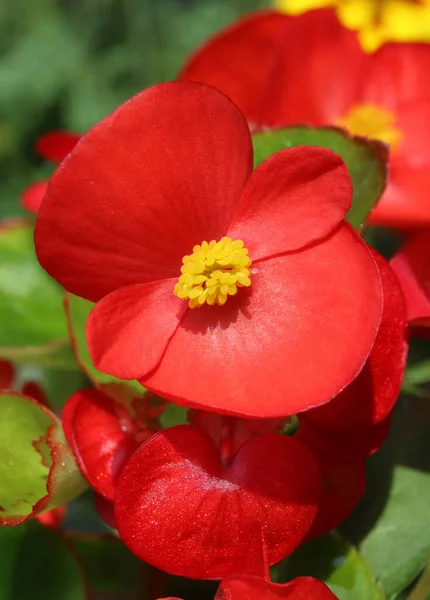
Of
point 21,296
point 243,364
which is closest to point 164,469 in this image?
point 243,364

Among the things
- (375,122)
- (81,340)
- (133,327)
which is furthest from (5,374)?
(375,122)

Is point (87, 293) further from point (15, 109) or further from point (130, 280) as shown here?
point (15, 109)

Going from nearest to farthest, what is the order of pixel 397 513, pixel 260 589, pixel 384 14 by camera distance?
pixel 260 589, pixel 397 513, pixel 384 14

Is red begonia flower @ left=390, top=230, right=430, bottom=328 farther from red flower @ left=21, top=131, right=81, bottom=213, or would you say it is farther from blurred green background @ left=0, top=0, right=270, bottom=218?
blurred green background @ left=0, top=0, right=270, bottom=218

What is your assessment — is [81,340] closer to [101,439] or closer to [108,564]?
[101,439]

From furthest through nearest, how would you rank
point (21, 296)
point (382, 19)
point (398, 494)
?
1. point (382, 19)
2. point (21, 296)
3. point (398, 494)

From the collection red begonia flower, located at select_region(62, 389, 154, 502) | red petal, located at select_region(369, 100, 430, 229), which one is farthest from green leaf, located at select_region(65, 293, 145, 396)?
red petal, located at select_region(369, 100, 430, 229)
